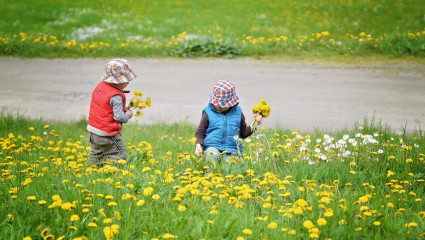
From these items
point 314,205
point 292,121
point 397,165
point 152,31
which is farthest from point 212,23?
point 314,205

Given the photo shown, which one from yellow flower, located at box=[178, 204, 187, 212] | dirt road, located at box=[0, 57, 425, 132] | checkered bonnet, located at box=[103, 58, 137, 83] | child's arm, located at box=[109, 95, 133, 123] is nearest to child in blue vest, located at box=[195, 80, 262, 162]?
child's arm, located at box=[109, 95, 133, 123]

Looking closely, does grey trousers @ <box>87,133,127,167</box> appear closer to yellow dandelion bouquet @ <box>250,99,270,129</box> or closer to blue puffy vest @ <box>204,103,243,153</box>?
blue puffy vest @ <box>204,103,243,153</box>

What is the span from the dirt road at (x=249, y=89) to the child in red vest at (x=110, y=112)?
91.5 inches

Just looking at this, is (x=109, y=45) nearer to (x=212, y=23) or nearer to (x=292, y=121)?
(x=212, y=23)

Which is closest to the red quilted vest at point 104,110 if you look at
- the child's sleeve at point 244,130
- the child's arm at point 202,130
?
the child's arm at point 202,130

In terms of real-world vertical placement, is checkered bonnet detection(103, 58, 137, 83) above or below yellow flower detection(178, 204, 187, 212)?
above

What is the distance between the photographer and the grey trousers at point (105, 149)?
16.4 feet

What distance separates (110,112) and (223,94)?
1.20 meters

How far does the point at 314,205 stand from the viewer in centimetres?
335

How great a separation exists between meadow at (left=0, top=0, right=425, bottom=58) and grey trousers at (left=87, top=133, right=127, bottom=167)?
21.8ft

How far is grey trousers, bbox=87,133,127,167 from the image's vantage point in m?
4.98

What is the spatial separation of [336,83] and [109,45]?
20.1 ft

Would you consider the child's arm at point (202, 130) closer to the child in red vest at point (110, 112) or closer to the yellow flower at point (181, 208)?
the child in red vest at point (110, 112)

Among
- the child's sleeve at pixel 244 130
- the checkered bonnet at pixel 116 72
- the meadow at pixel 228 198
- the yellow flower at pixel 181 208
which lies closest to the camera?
the meadow at pixel 228 198
